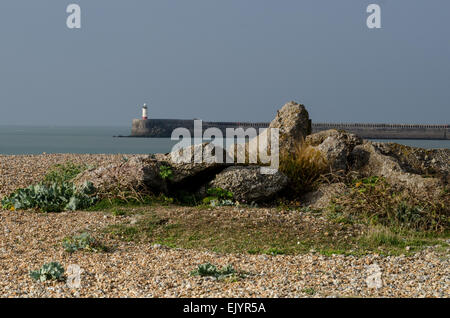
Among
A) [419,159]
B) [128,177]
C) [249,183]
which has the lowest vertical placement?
[249,183]

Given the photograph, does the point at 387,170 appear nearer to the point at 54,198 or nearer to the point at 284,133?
the point at 284,133

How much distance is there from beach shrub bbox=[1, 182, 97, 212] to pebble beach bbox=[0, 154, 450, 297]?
3.36 feet

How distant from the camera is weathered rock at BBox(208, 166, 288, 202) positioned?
32.5 feet

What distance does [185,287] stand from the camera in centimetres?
517

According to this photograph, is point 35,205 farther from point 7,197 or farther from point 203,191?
point 203,191

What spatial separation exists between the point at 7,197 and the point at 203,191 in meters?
3.79

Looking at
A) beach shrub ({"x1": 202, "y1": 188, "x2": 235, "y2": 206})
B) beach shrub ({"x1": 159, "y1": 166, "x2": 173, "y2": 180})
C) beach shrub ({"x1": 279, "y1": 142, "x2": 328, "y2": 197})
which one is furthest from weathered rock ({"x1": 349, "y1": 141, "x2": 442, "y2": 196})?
beach shrub ({"x1": 159, "y1": 166, "x2": 173, "y2": 180})

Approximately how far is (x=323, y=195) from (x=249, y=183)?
1445 millimetres

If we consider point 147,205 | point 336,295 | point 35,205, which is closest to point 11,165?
point 35,205

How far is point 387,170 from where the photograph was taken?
10727mm

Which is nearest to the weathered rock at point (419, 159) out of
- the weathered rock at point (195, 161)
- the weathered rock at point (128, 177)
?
the weathered rock at point (195, 161)

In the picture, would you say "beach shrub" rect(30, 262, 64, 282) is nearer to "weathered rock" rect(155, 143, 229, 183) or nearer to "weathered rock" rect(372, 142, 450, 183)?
"weathered rock" rect(155, 143, 229, 183)

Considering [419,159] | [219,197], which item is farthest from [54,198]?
[419,159]
